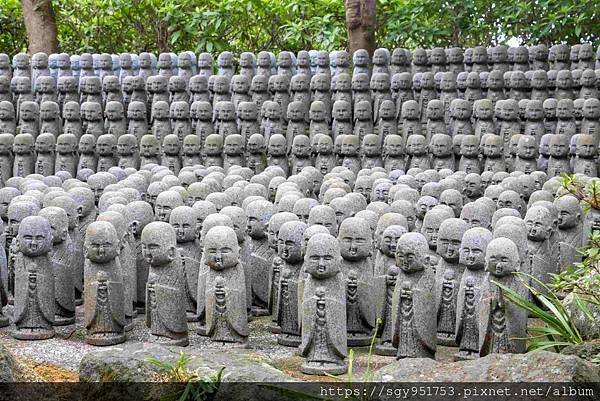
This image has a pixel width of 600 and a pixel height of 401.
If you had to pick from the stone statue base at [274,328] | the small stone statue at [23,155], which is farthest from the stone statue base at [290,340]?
Result: the small stone statue at [23,155]

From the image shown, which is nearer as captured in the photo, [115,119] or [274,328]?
[274,328]

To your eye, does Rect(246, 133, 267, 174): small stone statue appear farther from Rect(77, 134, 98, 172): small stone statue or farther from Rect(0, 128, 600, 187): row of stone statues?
Rect(77, 134, 98, 172): small stone statue

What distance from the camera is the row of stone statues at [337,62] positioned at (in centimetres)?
1494

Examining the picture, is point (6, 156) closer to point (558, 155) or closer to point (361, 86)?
point (361, 86)

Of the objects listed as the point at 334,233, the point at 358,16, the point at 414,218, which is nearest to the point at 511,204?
the point at 414,218

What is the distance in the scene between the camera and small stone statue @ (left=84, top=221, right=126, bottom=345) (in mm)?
8375

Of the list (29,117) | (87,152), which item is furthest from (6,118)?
(87,152)

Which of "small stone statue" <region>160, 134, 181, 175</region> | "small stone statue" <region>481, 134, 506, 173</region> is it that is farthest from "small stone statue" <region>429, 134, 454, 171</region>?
"small stone statue" <region>160, 134, 181, 175</region>

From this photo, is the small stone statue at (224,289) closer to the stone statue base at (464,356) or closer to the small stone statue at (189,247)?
the small stone statue at (189,247)

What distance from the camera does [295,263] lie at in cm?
848

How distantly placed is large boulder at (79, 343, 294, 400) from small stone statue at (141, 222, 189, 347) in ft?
7.14

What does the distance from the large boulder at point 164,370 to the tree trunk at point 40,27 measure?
38.8 ft

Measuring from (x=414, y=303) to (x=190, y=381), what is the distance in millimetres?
2713

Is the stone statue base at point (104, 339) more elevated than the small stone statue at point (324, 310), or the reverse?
the small stone statue at point (324, 310)
